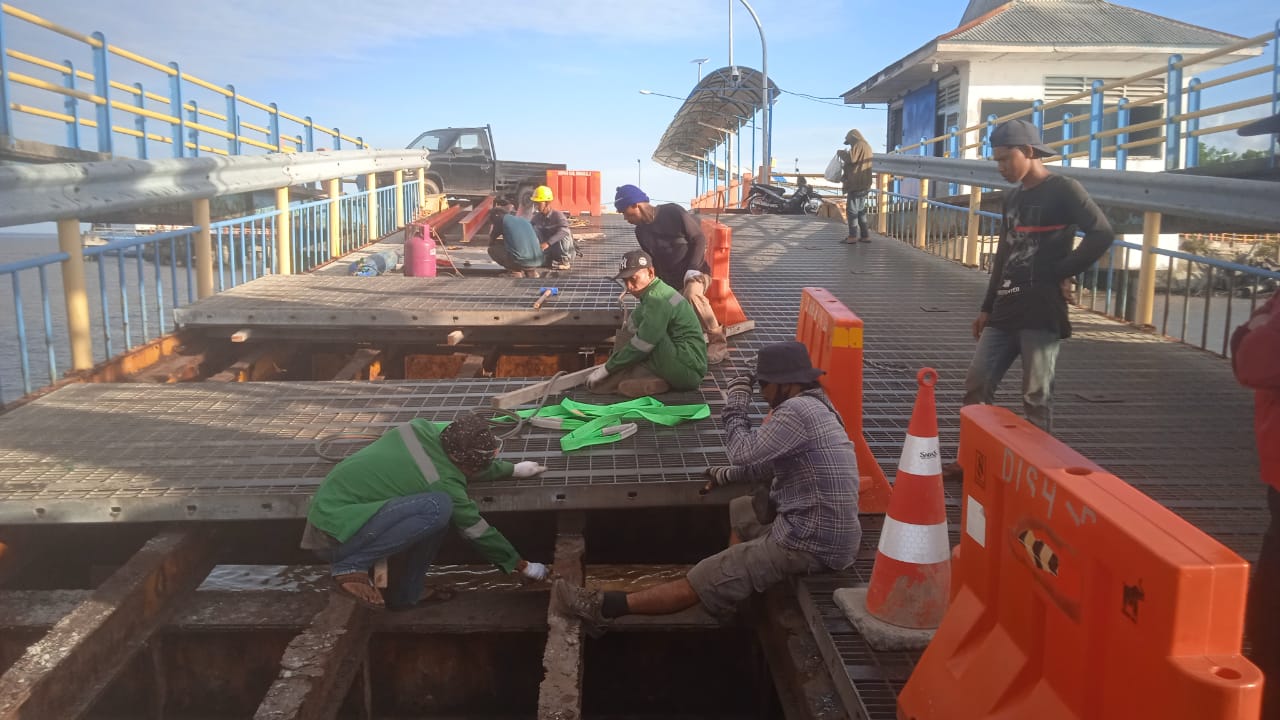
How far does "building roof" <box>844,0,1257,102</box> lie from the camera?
73.3 ft

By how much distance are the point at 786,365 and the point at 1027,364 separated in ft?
5.64

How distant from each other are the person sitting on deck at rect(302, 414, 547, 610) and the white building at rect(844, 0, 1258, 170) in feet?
63.5

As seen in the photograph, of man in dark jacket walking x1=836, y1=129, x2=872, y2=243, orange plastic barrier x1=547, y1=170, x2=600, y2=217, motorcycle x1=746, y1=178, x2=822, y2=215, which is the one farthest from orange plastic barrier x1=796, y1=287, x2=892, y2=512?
motorcycle x1=746, y1=178, x2=822, y2=215

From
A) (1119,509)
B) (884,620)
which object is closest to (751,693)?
(884,620)

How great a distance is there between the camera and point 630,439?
19.0ft

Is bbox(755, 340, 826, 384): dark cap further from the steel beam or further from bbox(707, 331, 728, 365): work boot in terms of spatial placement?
bbox(707, 331, 728, 365): work boot

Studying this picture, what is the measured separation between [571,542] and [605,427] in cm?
108

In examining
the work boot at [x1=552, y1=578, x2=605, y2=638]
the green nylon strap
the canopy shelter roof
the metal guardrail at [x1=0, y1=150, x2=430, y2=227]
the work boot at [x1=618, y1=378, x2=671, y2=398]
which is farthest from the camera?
the canopy shelter roof

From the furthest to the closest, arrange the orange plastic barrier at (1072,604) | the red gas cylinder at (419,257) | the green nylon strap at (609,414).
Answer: the red gas cylinder at (419,257)
the green nylon strap at (609,414)
the orange plastic barrier at (1072,604)

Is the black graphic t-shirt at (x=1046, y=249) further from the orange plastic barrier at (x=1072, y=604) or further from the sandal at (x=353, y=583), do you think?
the sandal at (x=353, y=583)

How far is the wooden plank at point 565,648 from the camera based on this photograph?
3.68 m

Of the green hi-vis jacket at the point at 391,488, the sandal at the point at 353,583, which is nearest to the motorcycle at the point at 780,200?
the green hi-vis jacket at the point at 391,488

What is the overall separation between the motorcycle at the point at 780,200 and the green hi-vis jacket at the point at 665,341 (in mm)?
16302

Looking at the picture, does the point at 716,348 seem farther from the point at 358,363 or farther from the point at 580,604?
the point at 580,604
